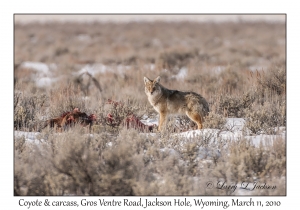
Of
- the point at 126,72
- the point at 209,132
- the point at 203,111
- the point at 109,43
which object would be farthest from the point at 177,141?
the point at 109,43

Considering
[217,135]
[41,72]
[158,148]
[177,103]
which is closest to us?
[158,148]

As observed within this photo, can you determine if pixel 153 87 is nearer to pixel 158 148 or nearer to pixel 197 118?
pixel 197 118

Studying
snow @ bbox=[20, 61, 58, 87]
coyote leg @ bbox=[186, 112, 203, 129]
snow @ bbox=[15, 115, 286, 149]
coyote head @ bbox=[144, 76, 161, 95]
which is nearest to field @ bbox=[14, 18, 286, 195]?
snow @ bbox=[15, 115, 286, 149]

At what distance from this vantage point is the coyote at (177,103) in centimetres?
802

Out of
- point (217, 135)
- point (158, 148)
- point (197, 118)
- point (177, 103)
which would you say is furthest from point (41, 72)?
point (158, 148)

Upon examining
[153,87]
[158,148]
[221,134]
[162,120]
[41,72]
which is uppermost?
[41,72]

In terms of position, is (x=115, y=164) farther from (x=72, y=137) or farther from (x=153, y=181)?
(x=72, y=137)

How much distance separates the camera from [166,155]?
6309mm

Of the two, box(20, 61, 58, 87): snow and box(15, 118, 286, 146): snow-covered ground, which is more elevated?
box(20, 61, 58, 87): snow

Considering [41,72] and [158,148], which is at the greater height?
[41,72]

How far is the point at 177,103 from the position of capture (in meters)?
8.35

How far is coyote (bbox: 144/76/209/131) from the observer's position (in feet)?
26.3

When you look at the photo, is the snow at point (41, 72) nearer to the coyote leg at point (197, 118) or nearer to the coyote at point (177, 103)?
the coyote at point (177, 103)

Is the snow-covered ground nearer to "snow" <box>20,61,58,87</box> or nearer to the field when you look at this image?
the field
